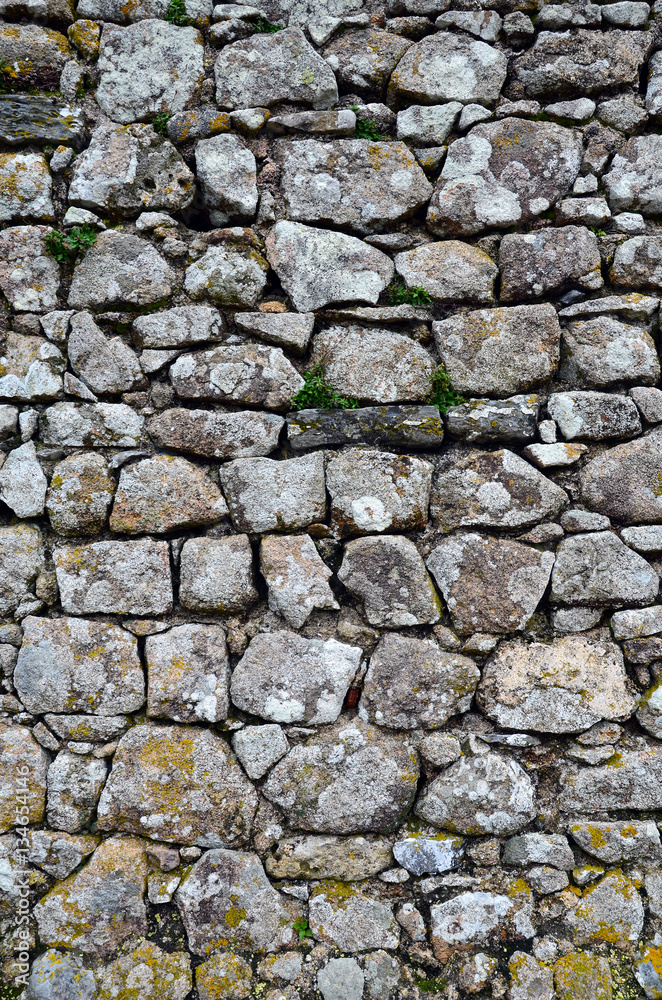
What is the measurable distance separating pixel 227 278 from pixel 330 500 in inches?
43.9

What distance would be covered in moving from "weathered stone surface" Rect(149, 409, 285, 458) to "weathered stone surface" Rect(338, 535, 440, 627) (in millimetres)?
654

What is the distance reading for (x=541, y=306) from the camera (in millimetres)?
2533

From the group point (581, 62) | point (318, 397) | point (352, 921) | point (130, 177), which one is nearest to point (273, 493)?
point (318, 397)

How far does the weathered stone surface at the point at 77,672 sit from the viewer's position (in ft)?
7.59

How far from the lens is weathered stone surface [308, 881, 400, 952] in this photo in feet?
7.13

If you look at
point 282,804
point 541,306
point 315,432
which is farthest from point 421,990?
point 541,306

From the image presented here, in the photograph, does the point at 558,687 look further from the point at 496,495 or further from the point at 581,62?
the point at 581,62

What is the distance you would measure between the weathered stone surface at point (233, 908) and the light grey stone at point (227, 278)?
2.38 m

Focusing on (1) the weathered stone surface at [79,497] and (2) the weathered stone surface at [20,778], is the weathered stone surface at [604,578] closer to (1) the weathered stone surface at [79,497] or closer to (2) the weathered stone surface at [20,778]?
(1) the weathered stone surface at [79,497]

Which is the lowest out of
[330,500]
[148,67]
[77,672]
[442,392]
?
[77,672]

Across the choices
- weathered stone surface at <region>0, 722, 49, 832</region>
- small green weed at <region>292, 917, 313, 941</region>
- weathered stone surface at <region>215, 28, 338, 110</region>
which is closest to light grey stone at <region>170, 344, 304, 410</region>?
weathered stone surface at <region>215, 28, 338, 110</region>

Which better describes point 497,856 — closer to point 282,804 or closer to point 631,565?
point 282,804

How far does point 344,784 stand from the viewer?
2279 mm

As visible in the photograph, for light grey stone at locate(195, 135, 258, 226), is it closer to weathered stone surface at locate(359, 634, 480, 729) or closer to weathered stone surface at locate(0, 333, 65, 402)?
weathered stone surface at locate(0, 333, 65, 402)
